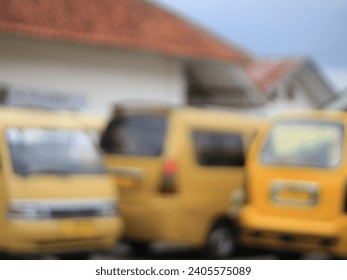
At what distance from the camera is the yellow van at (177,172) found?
7.68 m

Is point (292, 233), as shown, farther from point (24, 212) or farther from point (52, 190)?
point (24, 212)

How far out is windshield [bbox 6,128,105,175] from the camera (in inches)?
284

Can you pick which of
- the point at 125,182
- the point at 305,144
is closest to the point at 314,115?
the point at 305,144

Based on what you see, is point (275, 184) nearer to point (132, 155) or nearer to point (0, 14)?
point (132, 155)

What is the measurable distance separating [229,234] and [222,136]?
827mm

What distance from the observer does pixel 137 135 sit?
8.01 meters

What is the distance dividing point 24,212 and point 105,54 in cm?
383

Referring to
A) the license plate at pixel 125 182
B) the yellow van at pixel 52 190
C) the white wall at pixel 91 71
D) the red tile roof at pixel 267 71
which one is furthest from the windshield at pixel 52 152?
the red tile roof at pixel 267 71

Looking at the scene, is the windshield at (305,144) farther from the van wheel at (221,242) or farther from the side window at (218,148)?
the van wheel at (221,242)

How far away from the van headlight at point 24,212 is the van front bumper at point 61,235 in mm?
36

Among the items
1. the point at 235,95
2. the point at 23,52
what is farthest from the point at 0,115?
the point at 235,95

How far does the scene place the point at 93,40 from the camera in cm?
1044
